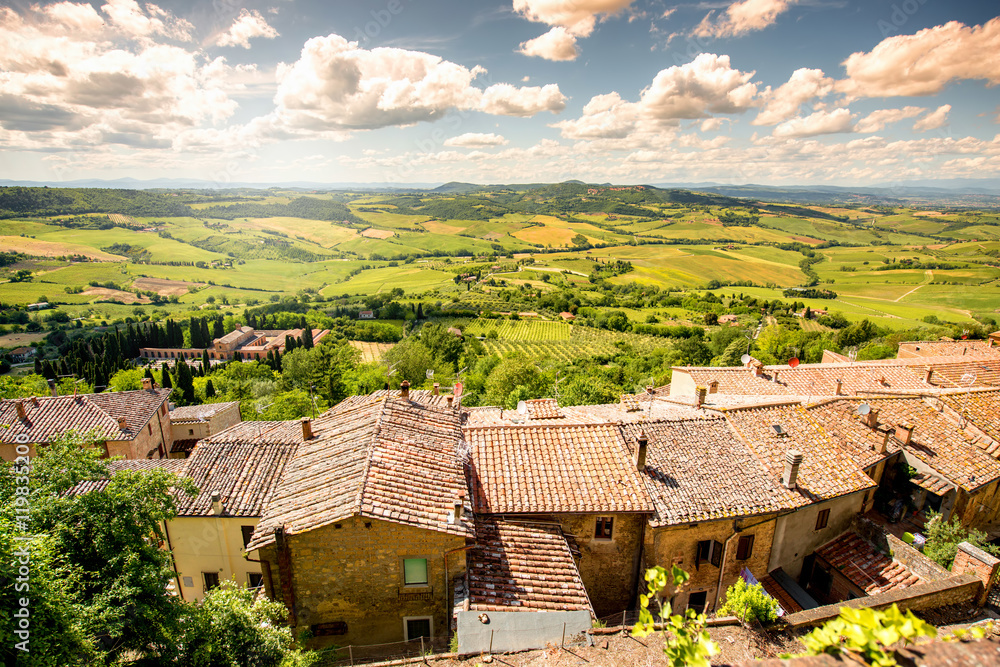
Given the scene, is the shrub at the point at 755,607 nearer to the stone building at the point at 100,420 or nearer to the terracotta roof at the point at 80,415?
the stone building at the point at 100,420

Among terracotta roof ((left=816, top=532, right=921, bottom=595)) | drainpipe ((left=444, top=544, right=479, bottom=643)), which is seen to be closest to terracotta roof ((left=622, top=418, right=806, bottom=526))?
terracotta roof ((left=816, top=532, right=921, bottom=595))

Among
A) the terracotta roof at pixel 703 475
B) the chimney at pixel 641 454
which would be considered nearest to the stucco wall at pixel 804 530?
the terracotta roof at pixel 703 475

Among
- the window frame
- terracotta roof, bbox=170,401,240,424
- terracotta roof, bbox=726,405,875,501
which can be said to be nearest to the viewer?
the window frame

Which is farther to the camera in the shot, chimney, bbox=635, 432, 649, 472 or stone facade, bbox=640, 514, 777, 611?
chimney, bbox=635, 432, 649, 472

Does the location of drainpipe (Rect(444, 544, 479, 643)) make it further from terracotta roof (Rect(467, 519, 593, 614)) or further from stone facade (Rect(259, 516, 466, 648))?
terracotta roof (Rect(467, 519, 593, 614))

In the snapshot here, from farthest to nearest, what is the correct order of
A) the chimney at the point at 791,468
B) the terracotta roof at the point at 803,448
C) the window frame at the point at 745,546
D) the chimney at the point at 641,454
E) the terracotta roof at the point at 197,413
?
the terracotta roof at the point at 197,413
the terracotta roof at the point at 803,448
the chimney at the point at 641,454
the window frame at the point at 745,546
the chimney at the point at 791,468

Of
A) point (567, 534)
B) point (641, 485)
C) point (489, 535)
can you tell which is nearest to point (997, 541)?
point (641, 485)

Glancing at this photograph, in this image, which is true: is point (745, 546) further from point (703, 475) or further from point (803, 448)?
point (803, 448)

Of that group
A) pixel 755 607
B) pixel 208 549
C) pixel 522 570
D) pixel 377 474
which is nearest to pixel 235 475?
pixel 208 549
